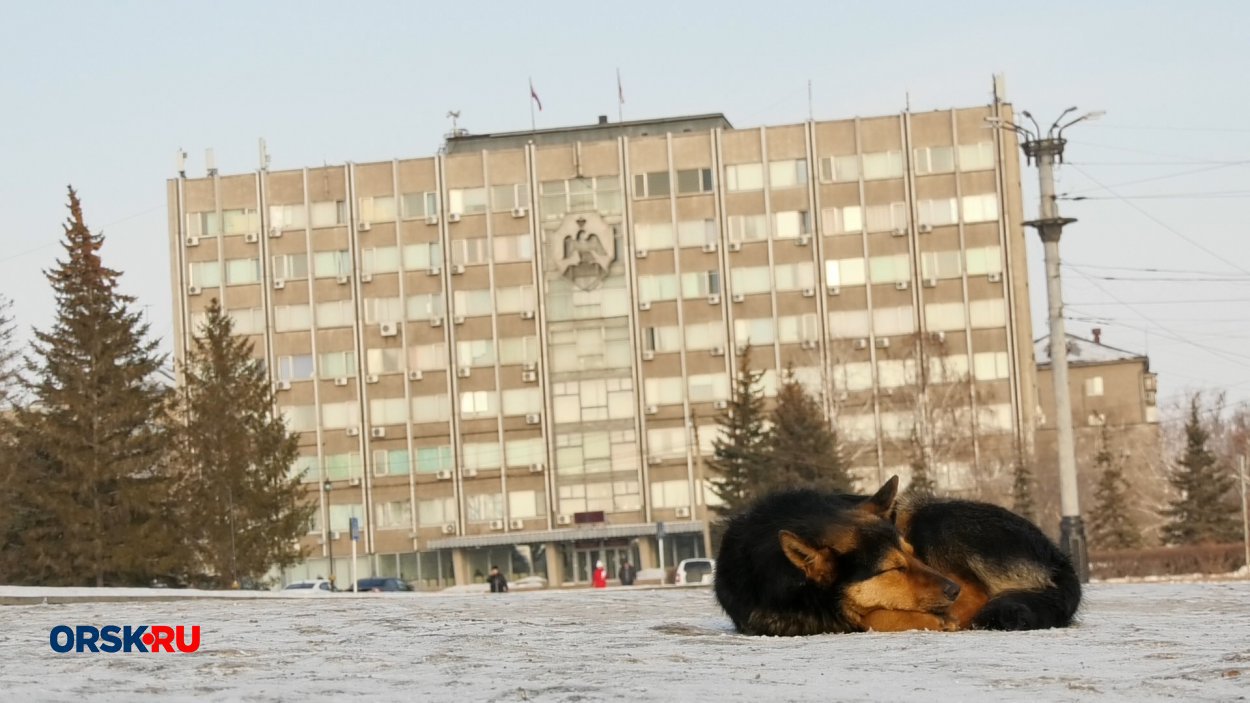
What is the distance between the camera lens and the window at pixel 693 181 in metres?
106


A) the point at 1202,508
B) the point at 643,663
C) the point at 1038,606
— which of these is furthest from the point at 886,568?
the point at 1202,508

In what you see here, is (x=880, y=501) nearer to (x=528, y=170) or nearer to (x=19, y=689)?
(x=19, y=689)

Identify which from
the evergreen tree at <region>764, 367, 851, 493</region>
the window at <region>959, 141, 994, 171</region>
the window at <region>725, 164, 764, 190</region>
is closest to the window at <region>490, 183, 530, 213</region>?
the window at <region>725, 164, 764, 190</region>

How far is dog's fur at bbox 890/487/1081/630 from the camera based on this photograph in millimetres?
9859

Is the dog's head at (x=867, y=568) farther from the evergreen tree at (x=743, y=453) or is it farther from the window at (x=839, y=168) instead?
the window at (x=839, y=168)

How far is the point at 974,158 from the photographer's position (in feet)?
339

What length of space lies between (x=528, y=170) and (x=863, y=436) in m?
26.4

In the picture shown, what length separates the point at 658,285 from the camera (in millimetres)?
106000

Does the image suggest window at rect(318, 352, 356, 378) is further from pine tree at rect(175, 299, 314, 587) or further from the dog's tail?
the dog's tail

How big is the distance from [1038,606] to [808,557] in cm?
151

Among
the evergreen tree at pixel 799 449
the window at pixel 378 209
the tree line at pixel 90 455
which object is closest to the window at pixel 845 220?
the window at pixel 378 209

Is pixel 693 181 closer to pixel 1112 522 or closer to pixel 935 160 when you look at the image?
pixel 935 160

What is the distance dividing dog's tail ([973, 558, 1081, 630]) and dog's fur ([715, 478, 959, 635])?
0.28 metres

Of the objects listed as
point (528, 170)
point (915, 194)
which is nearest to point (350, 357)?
point (528, 170)
